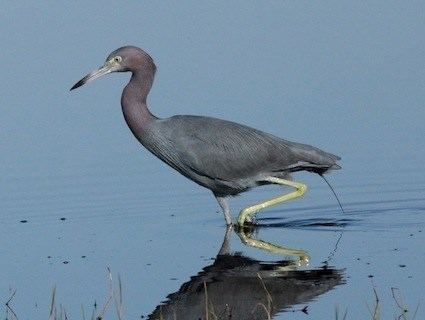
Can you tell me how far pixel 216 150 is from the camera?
11852 mm

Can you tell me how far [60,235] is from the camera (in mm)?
11891

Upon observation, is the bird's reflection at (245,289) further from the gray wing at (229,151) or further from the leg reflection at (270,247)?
the gray wing at (229,151)

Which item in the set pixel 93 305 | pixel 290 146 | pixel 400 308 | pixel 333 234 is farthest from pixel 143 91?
pixel 400 308

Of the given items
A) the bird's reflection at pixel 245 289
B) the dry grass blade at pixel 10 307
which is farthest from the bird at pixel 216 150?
the dry grass blade at pixel 10 307

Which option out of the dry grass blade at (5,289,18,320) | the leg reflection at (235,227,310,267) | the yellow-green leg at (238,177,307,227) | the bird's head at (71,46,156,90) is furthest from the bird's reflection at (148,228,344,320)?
the bird's head at (71,46,156,90)

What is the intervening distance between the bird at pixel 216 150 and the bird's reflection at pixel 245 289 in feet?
4.31

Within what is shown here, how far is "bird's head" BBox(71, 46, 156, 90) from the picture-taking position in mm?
12195

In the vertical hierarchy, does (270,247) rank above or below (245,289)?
above

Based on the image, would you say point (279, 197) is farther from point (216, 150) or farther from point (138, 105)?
point (138, 105)

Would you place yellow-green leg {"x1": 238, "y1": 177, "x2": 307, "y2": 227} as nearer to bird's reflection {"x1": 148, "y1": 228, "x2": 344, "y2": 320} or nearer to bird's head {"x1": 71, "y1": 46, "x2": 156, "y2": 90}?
bird's reflection {"x1": 148, "y1": 228, "x2": 344, "y2": 320}

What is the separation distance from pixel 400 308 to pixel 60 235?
4.13 m

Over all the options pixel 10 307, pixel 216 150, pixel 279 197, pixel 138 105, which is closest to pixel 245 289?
pixel 10 307

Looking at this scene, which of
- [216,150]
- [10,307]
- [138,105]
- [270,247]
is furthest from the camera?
[138,105]

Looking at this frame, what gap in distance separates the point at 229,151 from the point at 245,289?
8.31 feet
